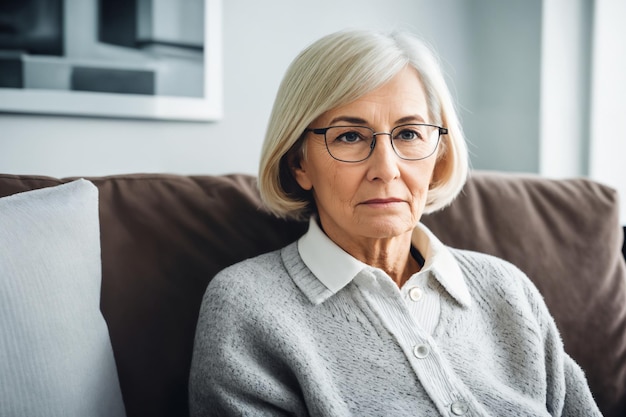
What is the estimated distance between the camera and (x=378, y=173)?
110 centimetres

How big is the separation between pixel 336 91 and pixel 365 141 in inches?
4.3

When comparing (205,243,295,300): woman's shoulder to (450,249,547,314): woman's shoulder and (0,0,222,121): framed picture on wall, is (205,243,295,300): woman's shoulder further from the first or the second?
(0,0,222,121): framed picture on wall

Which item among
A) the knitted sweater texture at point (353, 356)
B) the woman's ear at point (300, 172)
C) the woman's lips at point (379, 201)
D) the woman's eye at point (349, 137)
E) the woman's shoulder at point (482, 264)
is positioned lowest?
the knitted sweater texture at point (353, 356)

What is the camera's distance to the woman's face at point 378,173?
3.66 ft

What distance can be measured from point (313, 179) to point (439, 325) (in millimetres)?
377

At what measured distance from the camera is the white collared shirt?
1.11 metres

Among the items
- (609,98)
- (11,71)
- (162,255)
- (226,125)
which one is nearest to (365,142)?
(162,255)

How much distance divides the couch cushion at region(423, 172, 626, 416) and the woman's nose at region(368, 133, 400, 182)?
0.39m

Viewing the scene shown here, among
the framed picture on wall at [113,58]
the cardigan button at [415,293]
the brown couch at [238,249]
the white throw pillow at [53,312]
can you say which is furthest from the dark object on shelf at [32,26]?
the cardigan button at [415,293]

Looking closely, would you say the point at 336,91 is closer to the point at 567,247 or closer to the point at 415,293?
the point at 415,293

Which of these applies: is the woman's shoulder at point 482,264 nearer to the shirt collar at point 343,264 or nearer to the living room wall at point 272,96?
the shirt collar at point 343,264

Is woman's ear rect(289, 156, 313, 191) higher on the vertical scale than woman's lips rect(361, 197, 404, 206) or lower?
higher

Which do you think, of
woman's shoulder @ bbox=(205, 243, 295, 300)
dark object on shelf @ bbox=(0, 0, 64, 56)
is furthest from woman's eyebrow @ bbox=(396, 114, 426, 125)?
dark object on shelf @ bbox=(0, 0, 64, 56)

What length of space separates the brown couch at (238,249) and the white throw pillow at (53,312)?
12 cm
